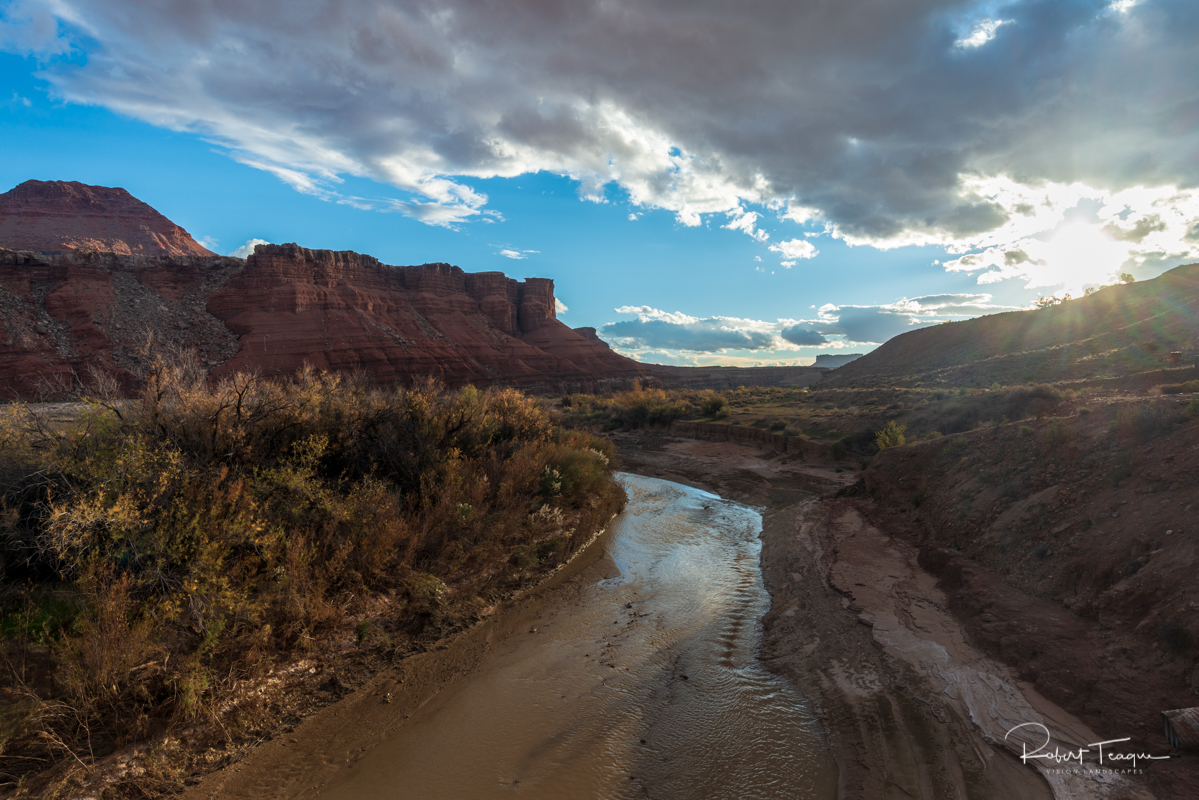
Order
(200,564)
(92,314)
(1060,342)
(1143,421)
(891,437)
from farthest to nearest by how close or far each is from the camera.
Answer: (92,314) → (1060,342) → (891,437) → (1143,421) → (200,564)

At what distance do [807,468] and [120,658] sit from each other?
21.9m

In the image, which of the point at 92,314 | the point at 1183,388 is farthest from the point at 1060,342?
the point at 92,314

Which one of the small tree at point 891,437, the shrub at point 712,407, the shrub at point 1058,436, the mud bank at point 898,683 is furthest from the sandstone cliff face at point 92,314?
the shrub at point 1058,436

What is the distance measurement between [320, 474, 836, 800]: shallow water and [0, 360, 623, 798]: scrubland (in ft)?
4.61

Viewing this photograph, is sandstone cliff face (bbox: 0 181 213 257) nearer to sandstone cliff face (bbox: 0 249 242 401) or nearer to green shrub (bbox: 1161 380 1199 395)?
sandstone cliff face (bbox: 0 249 242 401)

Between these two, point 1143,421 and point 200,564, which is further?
point 1143,421

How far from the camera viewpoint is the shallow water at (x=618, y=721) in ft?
15.9

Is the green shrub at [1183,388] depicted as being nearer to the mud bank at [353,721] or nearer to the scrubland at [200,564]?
the mud bank at [353,721]

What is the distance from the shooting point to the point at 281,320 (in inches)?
2621

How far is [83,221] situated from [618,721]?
141055 mm

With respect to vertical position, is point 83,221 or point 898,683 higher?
point 83,221

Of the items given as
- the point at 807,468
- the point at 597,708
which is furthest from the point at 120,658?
the point at 807,468

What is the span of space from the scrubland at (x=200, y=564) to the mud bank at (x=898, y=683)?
5.39 m

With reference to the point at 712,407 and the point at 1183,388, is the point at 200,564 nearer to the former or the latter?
the point at 1183,388
